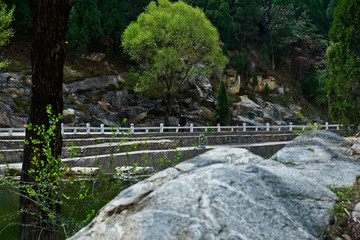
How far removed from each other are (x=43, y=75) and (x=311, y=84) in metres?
52.4

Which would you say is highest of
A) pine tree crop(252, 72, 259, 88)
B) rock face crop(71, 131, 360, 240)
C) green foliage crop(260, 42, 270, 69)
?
green foliage crop(260, 42, 270, 69)

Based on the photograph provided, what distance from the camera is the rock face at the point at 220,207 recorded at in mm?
2127

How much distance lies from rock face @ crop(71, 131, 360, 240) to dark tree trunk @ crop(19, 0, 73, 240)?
258 cm

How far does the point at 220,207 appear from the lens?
2.26m

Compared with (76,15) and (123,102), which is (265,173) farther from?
(76,15)

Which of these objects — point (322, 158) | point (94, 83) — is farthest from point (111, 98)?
point (322, 158)

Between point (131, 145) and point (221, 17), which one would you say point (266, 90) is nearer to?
point (221, 17)

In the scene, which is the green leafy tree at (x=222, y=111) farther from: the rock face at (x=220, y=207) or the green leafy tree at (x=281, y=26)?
the rock face at (x=220, y=207)

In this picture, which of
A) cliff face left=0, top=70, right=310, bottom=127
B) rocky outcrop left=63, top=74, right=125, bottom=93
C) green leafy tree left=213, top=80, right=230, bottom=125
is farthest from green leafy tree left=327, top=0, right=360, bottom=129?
rocky outcrop left=63, top=74, right=125, bottom=93

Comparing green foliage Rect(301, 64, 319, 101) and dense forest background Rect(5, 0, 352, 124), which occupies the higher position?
dense forest background Rect(5, 0, 352, 124)

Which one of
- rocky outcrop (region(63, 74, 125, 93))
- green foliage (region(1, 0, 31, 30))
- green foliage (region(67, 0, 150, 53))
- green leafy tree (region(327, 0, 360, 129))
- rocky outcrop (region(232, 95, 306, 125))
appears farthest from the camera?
rocky outcrop (region(232, 95, 306, 125))

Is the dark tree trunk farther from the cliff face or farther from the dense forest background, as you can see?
the dense forest background

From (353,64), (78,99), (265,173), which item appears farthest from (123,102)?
(265,173)

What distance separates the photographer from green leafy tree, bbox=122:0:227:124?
27078 mm
